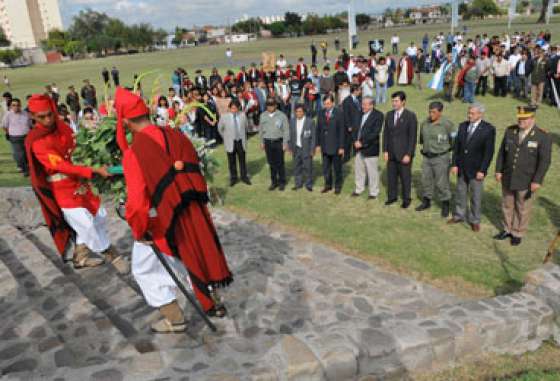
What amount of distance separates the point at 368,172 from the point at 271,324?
15.0ft

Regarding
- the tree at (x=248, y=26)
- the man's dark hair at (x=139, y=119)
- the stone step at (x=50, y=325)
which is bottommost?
the stone step at (x=50, y=325)

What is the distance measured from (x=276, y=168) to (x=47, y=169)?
4.89m

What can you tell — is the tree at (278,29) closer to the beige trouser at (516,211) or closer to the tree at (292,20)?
the tree at (292,20)

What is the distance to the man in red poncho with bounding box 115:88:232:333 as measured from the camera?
3.91 m

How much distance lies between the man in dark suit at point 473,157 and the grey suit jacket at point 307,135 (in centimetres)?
284

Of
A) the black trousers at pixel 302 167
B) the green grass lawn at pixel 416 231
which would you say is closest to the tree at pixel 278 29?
the green grass lawn at pixel 416 231

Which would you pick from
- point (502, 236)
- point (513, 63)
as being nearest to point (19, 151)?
point (502, 236)

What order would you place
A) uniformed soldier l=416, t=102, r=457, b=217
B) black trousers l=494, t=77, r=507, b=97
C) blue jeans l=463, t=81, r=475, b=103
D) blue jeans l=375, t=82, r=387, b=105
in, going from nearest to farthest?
uniformed soldier l=416, t=102, r=457, b=217
blue jeans l=463, t=81, r=475, b=103
black trousers l=494, t=77, r=507, b=97
blue jeans l=375, t=82, r=387, b=105

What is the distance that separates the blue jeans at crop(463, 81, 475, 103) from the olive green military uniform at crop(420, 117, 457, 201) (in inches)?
390

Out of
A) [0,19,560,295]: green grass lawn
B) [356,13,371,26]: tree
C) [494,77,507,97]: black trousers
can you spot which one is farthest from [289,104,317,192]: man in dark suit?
[356,13,371,26]: tree

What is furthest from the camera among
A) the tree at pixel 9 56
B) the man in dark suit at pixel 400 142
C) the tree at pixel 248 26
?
the tree at pixel 248 26

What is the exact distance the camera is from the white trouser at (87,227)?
5734 millimetres

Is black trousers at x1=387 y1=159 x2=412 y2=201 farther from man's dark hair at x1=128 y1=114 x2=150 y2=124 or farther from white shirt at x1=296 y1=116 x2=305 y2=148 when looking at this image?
man's dark hair at x1=128 y1=114 x2=150 y2=124

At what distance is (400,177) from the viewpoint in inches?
318
